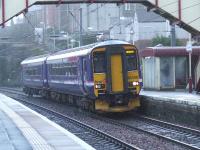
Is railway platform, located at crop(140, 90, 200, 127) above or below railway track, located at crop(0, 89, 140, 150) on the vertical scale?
above

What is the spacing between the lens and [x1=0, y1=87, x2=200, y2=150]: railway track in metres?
16.6

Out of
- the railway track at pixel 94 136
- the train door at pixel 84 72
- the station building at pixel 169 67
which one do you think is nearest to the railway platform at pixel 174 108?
the train door at pixel 84 72

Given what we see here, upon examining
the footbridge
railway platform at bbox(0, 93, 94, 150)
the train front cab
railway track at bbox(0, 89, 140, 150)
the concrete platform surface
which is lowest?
railway track at bbox(0, 89, 140, 150)

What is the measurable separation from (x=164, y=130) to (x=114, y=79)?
5473 millimetres

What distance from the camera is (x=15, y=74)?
3410 inches

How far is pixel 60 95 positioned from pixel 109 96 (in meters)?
12.2

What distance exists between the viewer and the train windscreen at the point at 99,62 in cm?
2520

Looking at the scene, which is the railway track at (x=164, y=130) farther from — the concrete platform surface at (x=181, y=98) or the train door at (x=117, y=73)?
the train door at (x=117, y=73)

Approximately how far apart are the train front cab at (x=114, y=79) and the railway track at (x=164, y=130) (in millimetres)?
688

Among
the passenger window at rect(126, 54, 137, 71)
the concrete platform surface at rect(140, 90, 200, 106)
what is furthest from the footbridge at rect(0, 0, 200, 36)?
the concrete platform surface at rect(140, 90, 200, 106)

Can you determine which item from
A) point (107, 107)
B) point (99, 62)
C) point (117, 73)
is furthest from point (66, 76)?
point (117, 73)

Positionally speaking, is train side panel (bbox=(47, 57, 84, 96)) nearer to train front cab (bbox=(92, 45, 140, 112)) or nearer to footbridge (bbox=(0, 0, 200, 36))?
train front cab (bbox=(92, 45, 140, 112))

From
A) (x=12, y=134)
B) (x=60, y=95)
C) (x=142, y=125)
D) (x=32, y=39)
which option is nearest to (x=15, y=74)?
(x=32, y=39)

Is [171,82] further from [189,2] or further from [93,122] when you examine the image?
[93,122]
